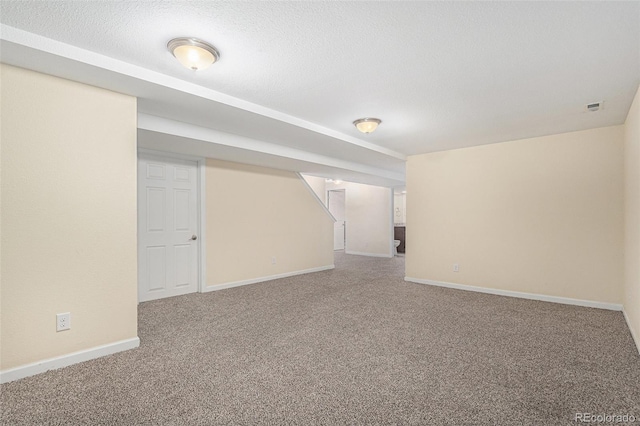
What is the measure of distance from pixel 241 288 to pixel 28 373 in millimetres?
2903

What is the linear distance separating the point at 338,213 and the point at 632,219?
8.35 meters

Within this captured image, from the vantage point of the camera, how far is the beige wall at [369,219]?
884cm

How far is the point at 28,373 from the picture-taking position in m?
2.17

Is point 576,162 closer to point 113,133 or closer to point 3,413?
point 113,133

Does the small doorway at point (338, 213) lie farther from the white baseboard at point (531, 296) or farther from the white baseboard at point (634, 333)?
the white baseboard at point (634, 333)

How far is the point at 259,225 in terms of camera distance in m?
5.57

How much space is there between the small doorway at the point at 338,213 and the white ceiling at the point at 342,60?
6.92m

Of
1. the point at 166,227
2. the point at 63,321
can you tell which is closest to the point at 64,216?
the point at 63,321

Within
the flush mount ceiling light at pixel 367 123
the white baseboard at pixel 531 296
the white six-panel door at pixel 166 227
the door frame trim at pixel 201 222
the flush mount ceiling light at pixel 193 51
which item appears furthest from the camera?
the door frame trim at pixel 201 222

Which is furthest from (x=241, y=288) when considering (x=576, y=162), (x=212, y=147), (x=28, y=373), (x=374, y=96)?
(x=576, y=162)

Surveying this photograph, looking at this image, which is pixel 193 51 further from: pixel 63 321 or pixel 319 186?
pixel 319 186

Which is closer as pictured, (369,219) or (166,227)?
(166,227)

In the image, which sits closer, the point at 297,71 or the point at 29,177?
the point at 29,177
